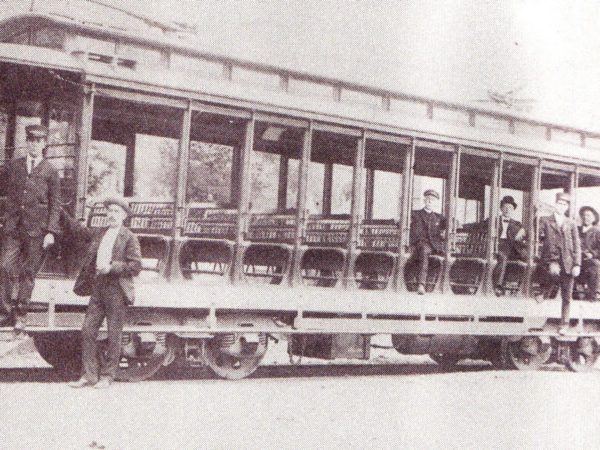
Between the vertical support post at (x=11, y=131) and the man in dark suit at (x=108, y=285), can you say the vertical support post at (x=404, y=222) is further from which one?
the vertical support post at (x=11, y=131)

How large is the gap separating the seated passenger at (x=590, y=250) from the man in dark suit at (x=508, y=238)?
0.98 m

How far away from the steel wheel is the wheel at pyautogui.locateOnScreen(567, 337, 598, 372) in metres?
4.85

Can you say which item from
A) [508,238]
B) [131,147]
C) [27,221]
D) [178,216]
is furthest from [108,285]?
[508,238]

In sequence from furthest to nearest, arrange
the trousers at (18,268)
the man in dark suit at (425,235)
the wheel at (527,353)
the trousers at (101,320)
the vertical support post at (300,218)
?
the wheel at (527,353)
the man in dark suit at (425,235)
the vertical support post at (300,218)
the trousers at (101,320)
the trousers at (18,268)

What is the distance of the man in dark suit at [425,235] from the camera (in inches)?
444

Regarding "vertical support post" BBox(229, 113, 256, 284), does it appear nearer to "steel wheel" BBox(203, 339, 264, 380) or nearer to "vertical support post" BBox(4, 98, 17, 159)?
"steel wheel" BBox(203, 339, 264, 380)

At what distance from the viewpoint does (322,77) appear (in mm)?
11133

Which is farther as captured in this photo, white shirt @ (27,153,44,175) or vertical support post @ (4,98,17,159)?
vertical support post @ (4,98,17,159)

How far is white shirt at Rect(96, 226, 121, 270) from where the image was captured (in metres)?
8.41

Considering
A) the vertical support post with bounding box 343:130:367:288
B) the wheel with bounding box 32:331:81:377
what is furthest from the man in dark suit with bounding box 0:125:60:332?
the vertical support post with bounding box 343:130:367:288

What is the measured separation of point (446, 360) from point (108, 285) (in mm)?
6271

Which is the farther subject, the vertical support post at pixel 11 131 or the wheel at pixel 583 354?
the wheel at pixel 583 354

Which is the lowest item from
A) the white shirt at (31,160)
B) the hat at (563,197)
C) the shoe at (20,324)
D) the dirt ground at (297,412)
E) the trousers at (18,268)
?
the dirt ground at (297,412)

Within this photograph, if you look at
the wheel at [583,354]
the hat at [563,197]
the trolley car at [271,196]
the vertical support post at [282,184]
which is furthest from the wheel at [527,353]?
the vertical support post at [282,184]
